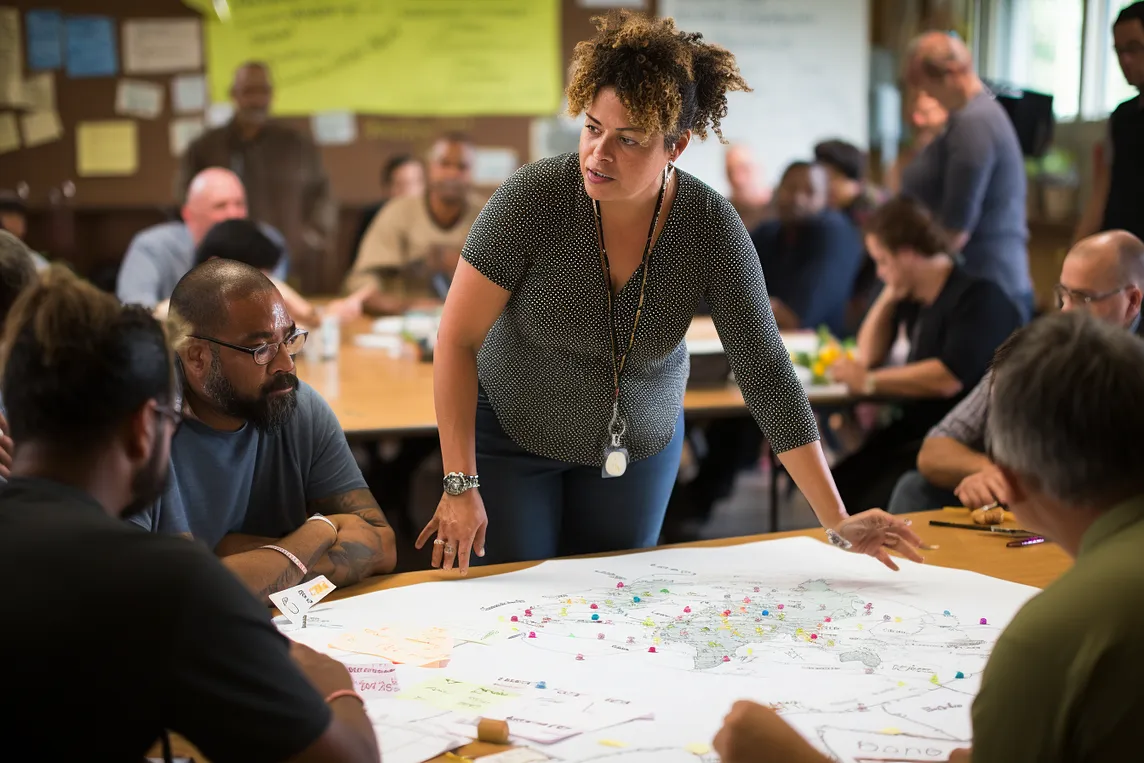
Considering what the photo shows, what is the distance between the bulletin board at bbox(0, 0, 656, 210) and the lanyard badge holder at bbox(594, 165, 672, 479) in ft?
16.4

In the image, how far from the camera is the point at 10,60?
21.8 feet

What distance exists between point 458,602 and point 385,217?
437 centimetres

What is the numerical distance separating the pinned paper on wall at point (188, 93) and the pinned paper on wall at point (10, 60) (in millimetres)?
816

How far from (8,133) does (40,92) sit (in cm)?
29

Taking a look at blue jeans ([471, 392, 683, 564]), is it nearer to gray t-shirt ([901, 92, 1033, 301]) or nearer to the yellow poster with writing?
gray t-shirt ([901, 92, 1033, 301])

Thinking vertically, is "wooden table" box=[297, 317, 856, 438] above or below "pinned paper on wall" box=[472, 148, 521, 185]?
below

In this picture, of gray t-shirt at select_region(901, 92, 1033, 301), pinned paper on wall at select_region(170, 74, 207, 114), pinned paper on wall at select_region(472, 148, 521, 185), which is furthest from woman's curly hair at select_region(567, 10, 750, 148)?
pinned paper on wall at select_region(170, 74, 207, 114)

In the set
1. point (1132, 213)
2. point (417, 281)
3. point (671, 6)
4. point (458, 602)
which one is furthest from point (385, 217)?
point (458, 602)

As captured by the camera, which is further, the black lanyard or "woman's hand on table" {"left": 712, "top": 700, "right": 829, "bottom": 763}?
the black lanyard

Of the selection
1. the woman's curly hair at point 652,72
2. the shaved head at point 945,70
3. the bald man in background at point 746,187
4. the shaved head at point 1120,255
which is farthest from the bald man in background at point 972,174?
the woman's curly hair at point 652,72

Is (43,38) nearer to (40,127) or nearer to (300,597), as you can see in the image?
(40,127)

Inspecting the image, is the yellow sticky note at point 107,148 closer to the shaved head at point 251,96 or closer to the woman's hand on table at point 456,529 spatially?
the shaved head at point 251,96

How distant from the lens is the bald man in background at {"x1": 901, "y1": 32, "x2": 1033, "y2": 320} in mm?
4398

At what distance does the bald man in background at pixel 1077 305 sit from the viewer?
275 centimetres
